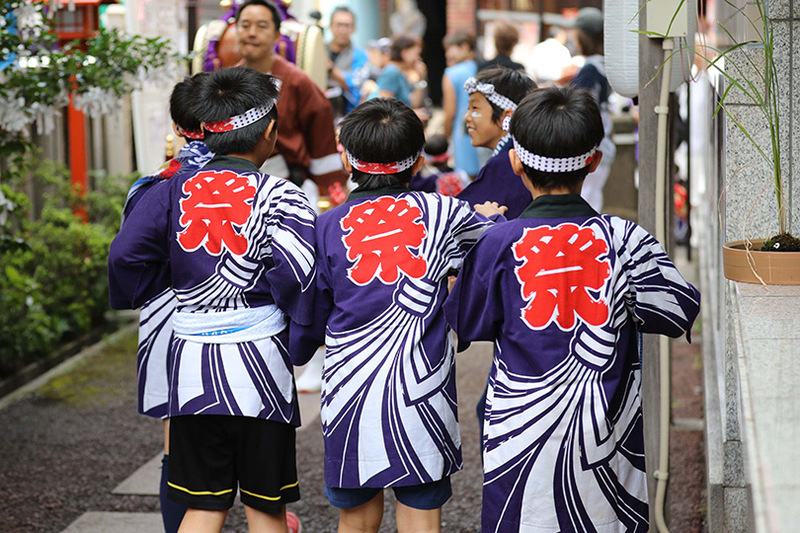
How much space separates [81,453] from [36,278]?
234cm

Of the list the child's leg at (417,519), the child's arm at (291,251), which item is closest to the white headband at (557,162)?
the child's arm at (291,251)

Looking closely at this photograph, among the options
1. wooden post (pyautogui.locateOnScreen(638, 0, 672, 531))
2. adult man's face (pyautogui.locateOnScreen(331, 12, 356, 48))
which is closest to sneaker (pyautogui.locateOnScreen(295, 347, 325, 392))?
wooden post (pyautogui.locateOnScreen(638, 0, 672, 531))

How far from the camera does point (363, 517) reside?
130 inches

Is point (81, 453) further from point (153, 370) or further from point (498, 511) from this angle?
point (498, 511)

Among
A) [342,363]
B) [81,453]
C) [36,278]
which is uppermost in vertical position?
[342,363]

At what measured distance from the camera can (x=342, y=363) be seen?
10.4ft

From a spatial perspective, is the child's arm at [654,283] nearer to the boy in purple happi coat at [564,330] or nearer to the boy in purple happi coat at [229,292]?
the boy in purple happi coat at [564,330]

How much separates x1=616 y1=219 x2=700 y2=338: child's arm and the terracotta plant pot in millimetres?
388

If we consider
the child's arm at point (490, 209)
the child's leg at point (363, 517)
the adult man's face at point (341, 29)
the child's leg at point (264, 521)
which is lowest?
the child's leg at point (264, 521)

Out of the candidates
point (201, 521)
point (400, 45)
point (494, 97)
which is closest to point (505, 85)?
point (494, 97)

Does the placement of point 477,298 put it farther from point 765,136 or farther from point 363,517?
point 765,136

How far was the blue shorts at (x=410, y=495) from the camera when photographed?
10.5ft

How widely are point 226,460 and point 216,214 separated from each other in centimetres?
79

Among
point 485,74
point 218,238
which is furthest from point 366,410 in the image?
point 485,74
